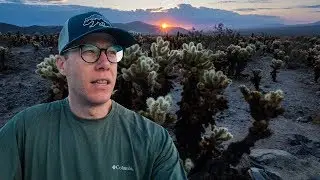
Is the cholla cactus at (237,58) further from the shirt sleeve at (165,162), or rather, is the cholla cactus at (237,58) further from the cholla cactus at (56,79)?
the shirt sleeve at (165,162)

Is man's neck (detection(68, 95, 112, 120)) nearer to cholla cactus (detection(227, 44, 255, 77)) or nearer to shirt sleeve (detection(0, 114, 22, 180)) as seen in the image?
shirt sleeve (detection(0, 114, 22, 180))

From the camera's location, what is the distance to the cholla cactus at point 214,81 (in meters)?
7.93

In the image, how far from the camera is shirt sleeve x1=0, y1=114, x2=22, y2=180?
9.02ft

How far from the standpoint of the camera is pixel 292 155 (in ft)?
32.1

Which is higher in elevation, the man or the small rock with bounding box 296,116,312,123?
the man

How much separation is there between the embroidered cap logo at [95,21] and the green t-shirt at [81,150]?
52 centimetres

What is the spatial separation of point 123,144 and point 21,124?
0.61 metres

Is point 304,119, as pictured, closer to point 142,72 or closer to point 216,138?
point 216,138

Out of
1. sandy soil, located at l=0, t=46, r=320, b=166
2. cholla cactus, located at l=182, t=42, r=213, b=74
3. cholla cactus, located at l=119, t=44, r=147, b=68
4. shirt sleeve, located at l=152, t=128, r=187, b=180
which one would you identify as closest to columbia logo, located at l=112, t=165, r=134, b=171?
shirt sleeve, located at l=152, t=128, r=187, b=180

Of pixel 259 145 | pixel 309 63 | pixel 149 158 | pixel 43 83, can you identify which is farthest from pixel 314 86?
pixel 149 158

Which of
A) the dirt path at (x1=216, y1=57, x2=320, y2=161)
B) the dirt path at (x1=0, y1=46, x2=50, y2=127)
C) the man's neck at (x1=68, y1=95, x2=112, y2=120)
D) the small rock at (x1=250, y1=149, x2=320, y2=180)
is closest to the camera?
the man's neck at (x1=68, y1=95, x2=112, y2=120)

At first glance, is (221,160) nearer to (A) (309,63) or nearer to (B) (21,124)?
(B) (21,124)

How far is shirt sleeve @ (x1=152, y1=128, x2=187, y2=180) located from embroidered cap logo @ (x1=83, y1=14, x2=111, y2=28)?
732 millimetres

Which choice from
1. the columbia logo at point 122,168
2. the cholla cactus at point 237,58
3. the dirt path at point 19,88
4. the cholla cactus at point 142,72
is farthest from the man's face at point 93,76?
the cholla cactus at point 237,58
